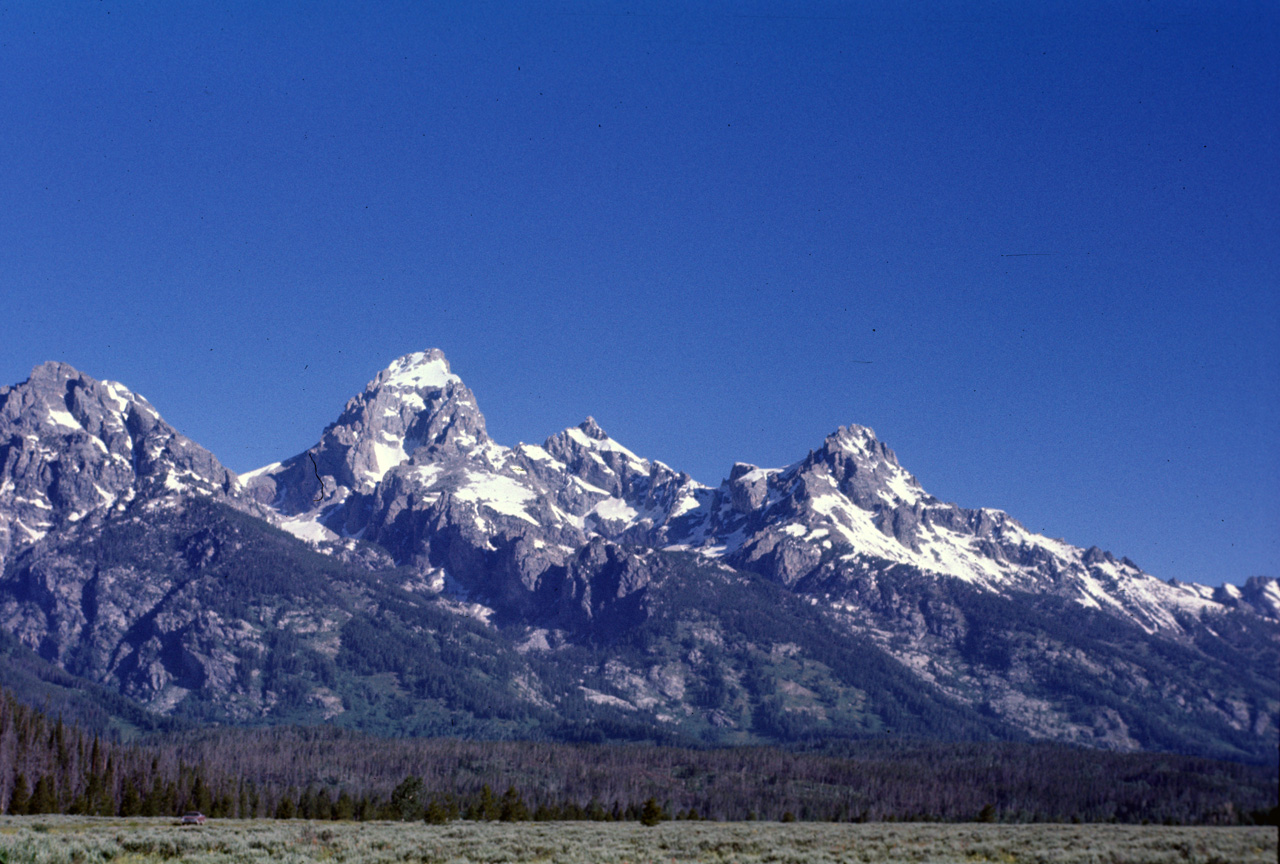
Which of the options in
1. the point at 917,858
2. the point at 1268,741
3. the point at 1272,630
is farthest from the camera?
the point at 917,858

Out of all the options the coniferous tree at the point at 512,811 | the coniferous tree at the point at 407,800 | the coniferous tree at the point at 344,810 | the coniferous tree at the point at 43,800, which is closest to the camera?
the coniferous tree at the point at 43,800

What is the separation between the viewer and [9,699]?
594ft

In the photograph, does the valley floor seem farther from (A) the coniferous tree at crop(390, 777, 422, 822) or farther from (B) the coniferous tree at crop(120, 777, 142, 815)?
(B) the coniferous tree at crop(120, 777, 142, 815)

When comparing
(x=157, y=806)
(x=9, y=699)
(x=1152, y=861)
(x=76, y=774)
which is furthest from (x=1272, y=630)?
(x=9, y=699)

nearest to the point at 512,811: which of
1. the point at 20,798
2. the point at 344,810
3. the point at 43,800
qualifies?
the point at 344,810

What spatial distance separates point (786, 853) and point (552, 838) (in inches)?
693

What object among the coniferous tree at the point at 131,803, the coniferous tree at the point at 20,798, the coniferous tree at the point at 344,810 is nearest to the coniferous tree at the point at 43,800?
the coniferous tree at the point at 20,798

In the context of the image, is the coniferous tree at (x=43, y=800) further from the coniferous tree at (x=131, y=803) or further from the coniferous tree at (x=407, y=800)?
the coniferous tree at (x=407, y=800)

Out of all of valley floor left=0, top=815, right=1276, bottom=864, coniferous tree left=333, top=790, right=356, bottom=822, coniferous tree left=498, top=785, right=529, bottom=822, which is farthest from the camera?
coniferous tree left=333, top=790, right=356, bottom=822

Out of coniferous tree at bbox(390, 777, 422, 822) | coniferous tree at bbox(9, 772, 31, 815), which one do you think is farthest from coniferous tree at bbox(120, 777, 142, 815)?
Result: coniferous tree at bbox(390, 777, 422, 822)

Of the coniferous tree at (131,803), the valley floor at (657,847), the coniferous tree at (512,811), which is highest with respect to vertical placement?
the valley floor at (657,847)

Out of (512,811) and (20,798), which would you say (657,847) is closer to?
(512,811)

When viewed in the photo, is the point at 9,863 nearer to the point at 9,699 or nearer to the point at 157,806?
the point at 157,806

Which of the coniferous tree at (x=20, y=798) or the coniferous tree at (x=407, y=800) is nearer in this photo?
the coniferous tree at (x=20, y=798)
